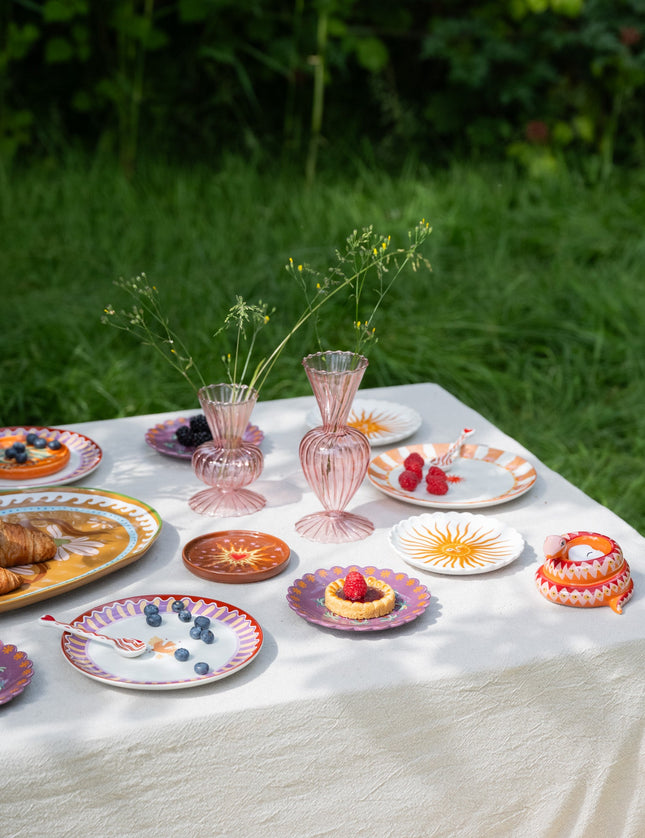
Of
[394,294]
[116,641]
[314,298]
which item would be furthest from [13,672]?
[394,294]

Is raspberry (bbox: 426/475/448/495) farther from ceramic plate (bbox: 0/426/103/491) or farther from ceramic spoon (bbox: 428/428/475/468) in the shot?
ceramic plate (bbox: 0/426/103/491)

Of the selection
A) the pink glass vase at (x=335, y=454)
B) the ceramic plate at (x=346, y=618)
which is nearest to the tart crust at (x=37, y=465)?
the pink glass vase at (x=335, y=454)

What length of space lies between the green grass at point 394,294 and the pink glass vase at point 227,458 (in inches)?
61.7

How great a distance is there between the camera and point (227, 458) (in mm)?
1572

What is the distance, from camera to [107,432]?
1928 millimetres

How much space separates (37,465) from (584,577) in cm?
94

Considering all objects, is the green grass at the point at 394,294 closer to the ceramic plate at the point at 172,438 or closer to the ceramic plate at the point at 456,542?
the ceramic plate at the point at 172,438

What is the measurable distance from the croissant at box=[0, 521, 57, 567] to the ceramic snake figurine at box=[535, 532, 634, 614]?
683 mm

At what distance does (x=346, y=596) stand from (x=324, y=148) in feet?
14.2

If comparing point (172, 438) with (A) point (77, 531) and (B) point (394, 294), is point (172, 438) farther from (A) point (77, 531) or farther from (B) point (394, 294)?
(B) point (394, 294)

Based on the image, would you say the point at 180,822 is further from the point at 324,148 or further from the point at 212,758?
the point at 324,148

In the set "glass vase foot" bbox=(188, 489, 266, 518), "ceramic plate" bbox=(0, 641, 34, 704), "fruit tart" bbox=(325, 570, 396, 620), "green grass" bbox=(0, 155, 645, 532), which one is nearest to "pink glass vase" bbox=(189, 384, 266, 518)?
"glass vase foot" bbox=(188, 489, 266, 518)

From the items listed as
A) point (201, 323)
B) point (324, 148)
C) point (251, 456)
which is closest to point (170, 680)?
point (251, 456)

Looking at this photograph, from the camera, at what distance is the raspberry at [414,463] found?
66.1 inches
